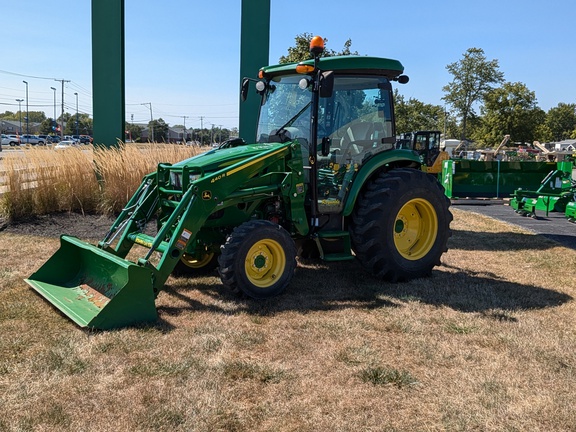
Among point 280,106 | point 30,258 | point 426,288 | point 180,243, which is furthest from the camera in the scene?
point 30,258

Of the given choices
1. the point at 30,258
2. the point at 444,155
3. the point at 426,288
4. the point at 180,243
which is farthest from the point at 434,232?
the point at 444,155

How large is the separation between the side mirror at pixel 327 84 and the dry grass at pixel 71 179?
5549 mm

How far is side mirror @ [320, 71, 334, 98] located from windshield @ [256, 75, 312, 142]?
0.33m

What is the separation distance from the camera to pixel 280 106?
614 cm

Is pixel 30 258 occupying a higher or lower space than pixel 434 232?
lower

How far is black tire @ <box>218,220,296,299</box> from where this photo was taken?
4930mm

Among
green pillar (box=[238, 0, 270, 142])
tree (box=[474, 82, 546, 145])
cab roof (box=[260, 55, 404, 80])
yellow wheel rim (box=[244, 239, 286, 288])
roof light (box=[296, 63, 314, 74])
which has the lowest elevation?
yellow wheel rim (box=[244, 239, 286, 288])

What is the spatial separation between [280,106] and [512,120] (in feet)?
180

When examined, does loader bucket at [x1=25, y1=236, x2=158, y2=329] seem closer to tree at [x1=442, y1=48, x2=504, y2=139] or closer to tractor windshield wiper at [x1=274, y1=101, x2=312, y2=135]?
tractor windshield wiper at [x1=274, y1=101, x2=312, y2=135]

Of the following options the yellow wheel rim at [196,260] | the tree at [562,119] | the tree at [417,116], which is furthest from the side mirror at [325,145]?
the tree at [562,119]

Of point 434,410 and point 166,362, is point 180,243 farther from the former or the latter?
point 434,410

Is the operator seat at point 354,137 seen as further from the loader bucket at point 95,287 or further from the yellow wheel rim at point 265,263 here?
the loader bucket at point 95,287

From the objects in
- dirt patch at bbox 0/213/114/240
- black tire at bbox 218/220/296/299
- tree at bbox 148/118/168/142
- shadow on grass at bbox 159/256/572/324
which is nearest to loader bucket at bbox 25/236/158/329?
shadow on grass at bbox 159/256/572/324

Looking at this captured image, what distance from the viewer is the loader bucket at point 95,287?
428cm
